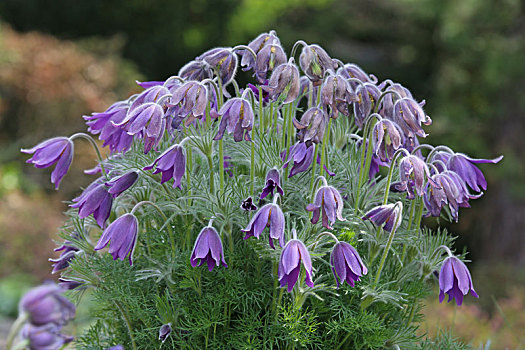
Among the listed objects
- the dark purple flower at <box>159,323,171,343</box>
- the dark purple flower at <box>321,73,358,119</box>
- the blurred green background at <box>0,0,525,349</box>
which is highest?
the dark purple flower at <box>321,73,358,119</box>

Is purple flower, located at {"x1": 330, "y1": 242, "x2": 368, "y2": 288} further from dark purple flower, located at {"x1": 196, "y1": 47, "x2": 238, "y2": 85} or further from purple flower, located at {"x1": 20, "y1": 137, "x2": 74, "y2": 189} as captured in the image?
purple flower, located at {"x1": 20, "y1": 137, "x2": 74, "y2": 189}

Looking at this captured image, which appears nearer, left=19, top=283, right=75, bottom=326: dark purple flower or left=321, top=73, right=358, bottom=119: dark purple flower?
left=19, top=283, right=75, bottom=326: dark purple flower

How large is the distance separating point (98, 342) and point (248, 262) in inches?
19.5

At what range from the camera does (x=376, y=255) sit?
4.74 ft

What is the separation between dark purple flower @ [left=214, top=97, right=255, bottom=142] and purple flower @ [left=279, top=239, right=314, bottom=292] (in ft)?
0.93

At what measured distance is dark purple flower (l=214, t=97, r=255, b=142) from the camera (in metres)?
1.31

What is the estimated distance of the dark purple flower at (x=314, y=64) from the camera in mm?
1331

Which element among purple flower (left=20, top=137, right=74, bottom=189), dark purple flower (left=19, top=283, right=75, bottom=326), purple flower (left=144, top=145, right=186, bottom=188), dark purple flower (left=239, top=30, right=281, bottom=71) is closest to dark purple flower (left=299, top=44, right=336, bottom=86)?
dark purple flower (left=239, top=30, right=281, bottom=71)

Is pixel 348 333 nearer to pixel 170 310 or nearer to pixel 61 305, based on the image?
pixel 170 310

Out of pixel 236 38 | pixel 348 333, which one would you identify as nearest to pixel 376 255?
pixel 348 333

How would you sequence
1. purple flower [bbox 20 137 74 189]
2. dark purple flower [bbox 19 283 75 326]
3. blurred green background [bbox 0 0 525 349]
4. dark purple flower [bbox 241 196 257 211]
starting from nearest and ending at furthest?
dark purple flower [bbox 19 283 75 326] < dark purple flower [bbox 241 196 257 211] < purple flower [bbox 20 137 74 189] < blurred green background [bbox 0 0 525 349]

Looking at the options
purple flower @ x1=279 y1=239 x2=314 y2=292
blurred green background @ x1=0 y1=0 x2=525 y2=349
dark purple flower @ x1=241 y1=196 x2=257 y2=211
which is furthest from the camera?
blurred green background @ x1=0 y1=0 x2=525 y2=349

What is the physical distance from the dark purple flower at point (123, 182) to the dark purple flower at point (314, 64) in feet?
1.50

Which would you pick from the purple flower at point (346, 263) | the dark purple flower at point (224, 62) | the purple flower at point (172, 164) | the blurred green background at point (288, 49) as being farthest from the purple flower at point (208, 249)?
the blurred green background at point (288, 49)
